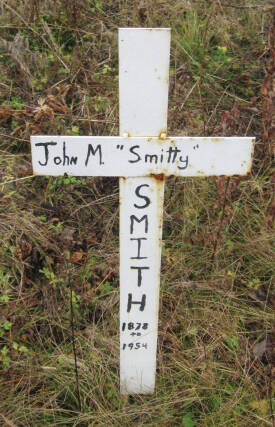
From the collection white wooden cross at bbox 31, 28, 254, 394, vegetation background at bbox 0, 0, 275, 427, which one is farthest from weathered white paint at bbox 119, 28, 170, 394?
vegetation background at bbox 0, 0, 275, 427

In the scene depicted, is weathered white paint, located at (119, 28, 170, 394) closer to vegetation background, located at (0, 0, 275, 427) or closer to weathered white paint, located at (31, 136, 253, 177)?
weathered white paint, located at (31, 136, 253, 177)

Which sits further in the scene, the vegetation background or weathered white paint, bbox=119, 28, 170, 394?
the vegetation background

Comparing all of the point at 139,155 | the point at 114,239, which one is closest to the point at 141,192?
the point at 139,155

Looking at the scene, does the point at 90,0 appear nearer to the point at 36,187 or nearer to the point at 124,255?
the point at 36,187

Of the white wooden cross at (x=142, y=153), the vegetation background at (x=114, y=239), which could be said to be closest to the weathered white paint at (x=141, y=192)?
the white wooden cross at (x=142, y=153)

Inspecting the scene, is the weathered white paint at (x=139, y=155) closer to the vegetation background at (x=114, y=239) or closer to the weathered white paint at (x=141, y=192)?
the weathered white paint at (x=141, y=192)

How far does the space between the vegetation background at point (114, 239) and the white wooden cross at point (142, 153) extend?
1.84 feet

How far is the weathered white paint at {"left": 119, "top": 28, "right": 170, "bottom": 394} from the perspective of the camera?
132 centimetres

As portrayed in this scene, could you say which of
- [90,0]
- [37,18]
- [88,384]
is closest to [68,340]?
[88,384]

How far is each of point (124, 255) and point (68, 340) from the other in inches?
27.9

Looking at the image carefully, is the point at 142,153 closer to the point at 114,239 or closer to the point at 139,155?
the point at 139,155

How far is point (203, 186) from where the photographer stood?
8.42 ft

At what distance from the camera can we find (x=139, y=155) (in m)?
1.44

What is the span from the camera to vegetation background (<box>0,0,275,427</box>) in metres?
1.87
